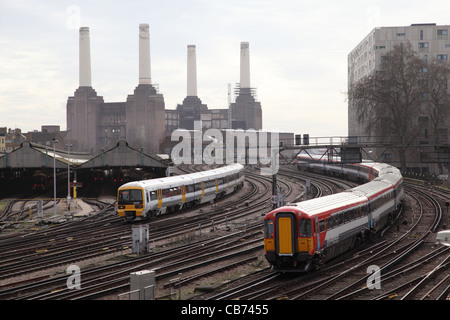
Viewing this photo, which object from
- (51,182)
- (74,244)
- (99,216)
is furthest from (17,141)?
(74,244)

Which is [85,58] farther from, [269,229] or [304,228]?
[304,228]

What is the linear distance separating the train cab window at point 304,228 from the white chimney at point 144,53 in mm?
158442

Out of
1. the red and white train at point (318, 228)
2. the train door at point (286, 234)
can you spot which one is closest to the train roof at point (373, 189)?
the red and white train at point (318, 228)

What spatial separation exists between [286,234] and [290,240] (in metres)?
0.27

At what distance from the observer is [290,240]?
23.0 meters

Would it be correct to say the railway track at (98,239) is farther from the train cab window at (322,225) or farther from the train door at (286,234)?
the train cab window at (322,225)

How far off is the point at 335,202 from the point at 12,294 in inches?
549

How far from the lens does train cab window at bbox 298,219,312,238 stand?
905 inches

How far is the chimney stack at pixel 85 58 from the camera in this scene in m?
174

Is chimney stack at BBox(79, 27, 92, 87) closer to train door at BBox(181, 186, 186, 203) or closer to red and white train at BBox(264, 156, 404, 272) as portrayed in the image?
train door at BBox(181, 186, 186, 203)

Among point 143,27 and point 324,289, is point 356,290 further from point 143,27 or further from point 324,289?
point 143,27

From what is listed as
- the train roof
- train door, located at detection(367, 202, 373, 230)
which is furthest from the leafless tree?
train door, located at detection(367, 202, 373, 230)

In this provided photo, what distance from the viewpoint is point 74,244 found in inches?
1329

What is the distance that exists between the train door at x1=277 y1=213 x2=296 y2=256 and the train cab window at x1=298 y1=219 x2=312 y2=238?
0.26m
